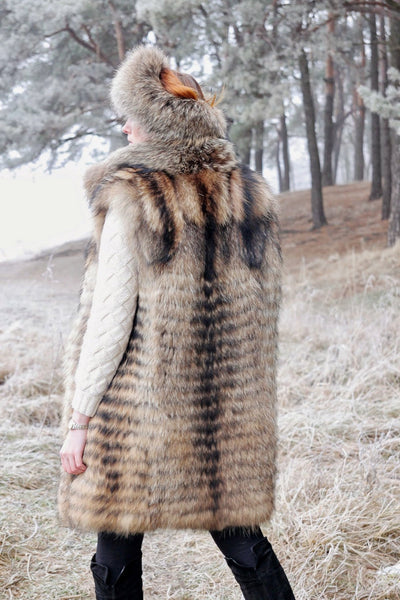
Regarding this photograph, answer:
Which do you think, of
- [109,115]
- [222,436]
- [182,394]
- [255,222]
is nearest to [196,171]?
[255,222]

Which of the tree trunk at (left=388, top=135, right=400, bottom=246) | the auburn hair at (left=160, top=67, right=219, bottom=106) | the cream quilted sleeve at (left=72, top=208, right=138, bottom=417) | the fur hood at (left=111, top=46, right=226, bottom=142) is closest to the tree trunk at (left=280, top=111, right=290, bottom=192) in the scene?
the tree trunk at (left=388, top=135, right=400, bottom=246)

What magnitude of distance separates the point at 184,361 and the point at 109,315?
206 millimetres

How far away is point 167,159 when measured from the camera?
1.41m

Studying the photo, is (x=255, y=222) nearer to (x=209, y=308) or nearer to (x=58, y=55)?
(x=209, y=308)

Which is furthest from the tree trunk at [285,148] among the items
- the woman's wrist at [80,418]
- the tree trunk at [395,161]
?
the woman's wrist at [80,418]

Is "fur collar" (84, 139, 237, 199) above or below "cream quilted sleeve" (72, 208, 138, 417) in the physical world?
above

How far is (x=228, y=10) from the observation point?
29.5ft

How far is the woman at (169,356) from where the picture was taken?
1339 millimetres

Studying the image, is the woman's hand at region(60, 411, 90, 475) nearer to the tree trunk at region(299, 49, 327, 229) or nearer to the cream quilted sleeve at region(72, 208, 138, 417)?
the cream quilted sleeve at region(72, 208, 138, 417)

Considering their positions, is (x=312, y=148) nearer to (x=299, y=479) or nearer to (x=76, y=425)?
(x=299, y=479)

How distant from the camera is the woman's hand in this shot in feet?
4.45

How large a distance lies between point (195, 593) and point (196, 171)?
1513 millimetres

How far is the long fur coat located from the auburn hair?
0.43 ft

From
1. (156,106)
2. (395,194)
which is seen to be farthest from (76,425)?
(395,194)
